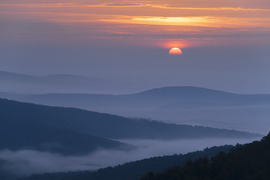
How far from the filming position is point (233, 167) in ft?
75.7

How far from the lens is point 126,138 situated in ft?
366

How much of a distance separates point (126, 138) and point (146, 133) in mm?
6356

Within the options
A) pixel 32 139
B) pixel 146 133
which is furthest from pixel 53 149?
pixel 146 133

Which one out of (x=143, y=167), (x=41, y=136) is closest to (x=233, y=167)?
(x=143, y=167)

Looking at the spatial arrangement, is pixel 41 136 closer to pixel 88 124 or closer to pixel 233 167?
pixel 88 124

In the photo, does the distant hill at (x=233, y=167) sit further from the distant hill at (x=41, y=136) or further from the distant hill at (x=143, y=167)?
the distant hill at (x=41, y=136)

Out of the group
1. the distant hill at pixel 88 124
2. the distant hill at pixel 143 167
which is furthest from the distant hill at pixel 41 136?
the distant hill at pixel 143 167

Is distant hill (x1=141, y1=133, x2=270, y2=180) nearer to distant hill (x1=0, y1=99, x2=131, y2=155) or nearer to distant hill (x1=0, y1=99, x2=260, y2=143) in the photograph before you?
distant hill (x1=0, y1=99, x2=131, y2=155)

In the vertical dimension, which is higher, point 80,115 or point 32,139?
point 80,115

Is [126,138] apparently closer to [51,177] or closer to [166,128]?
[166,128]

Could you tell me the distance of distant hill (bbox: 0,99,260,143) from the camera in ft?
334

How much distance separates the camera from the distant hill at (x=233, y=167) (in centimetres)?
2242

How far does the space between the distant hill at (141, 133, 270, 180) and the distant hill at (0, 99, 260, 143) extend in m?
76.0

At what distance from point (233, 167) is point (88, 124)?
8793 centimetres
